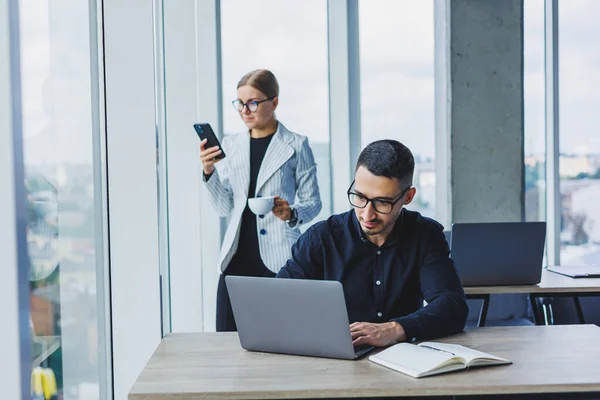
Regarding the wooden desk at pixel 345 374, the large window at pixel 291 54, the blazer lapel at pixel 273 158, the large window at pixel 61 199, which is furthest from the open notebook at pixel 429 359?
the large window at pixel 291 54

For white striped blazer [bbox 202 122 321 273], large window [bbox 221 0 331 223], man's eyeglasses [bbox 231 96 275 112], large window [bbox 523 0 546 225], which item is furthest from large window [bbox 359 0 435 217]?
man's eyeglasses [bbox 231 96 275 112]

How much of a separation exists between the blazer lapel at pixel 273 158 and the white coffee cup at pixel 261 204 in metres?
0.28

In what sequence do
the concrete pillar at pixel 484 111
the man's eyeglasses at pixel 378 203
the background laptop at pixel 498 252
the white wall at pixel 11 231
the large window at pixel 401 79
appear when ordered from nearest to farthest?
the white wall at pixel 11 231
the man's eyeglasses at pixel 378 203
the background laptop at pixel 498 252
the concrete pillar at pixel 484 111
the large window at pixel 401 79

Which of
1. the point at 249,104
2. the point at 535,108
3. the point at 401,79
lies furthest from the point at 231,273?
the point at 535,108

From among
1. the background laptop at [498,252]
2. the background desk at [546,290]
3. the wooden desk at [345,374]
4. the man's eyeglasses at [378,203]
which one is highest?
the man's eyeglasses at [378,203]

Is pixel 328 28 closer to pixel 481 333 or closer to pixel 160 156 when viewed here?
pixel 160 156

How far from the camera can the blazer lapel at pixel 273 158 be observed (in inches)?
131

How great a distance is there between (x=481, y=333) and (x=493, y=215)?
2958mm

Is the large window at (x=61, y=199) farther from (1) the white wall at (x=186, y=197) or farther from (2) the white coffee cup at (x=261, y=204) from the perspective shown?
(1) the white wall at (x=186, y=197)

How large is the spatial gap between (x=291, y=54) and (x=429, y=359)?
376 cm

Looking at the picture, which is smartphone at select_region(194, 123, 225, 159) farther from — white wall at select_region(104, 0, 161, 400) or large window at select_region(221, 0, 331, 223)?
large window at select_region(221, 0, 331, 223)

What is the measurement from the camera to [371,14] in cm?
543

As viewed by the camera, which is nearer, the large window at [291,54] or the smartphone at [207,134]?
the smartphone at [207,134]

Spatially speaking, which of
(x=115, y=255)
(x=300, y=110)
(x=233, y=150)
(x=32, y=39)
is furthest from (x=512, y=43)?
(x=32, y=39)
